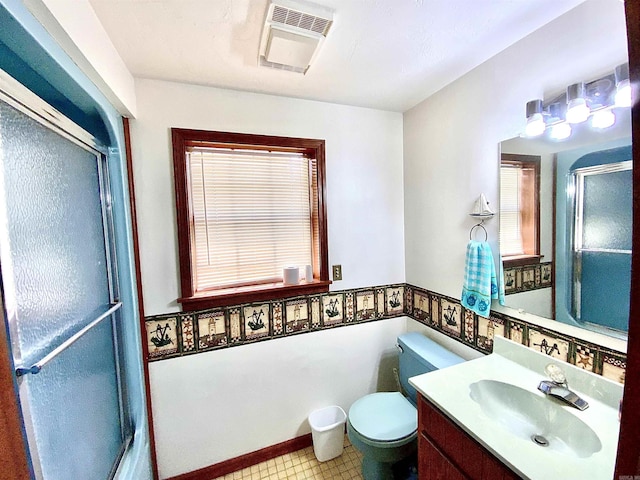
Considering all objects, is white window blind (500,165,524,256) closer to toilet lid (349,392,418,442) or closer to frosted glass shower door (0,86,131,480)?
toilet lid (349,392,418,442)

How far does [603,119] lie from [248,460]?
2.48 meters

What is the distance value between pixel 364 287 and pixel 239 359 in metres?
0.96

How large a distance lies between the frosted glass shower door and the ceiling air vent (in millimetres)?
850

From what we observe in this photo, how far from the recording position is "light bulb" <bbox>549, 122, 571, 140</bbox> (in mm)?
1079

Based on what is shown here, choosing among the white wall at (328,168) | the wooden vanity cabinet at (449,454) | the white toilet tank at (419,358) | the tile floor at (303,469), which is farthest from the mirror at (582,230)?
the tile floor at (303,469)

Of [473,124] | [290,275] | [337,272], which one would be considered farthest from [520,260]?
[290,275]

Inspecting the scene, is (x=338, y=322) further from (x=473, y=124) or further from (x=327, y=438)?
(x=473, y=124)

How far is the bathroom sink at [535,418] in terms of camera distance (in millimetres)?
907

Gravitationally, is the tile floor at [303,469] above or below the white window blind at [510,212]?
below

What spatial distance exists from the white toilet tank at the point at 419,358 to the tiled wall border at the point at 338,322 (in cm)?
12

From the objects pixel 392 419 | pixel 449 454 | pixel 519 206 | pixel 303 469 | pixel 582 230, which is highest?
pixel 519 206

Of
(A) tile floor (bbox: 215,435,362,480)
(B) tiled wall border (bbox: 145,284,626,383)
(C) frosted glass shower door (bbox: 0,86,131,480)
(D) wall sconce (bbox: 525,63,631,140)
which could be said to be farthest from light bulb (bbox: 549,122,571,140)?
(A) tile floor (bbox: 215,435,362,480)

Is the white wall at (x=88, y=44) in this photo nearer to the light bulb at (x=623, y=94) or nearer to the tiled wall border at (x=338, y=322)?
the tiled wall border at (x=338, y=322)

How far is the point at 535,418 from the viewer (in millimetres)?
1060
